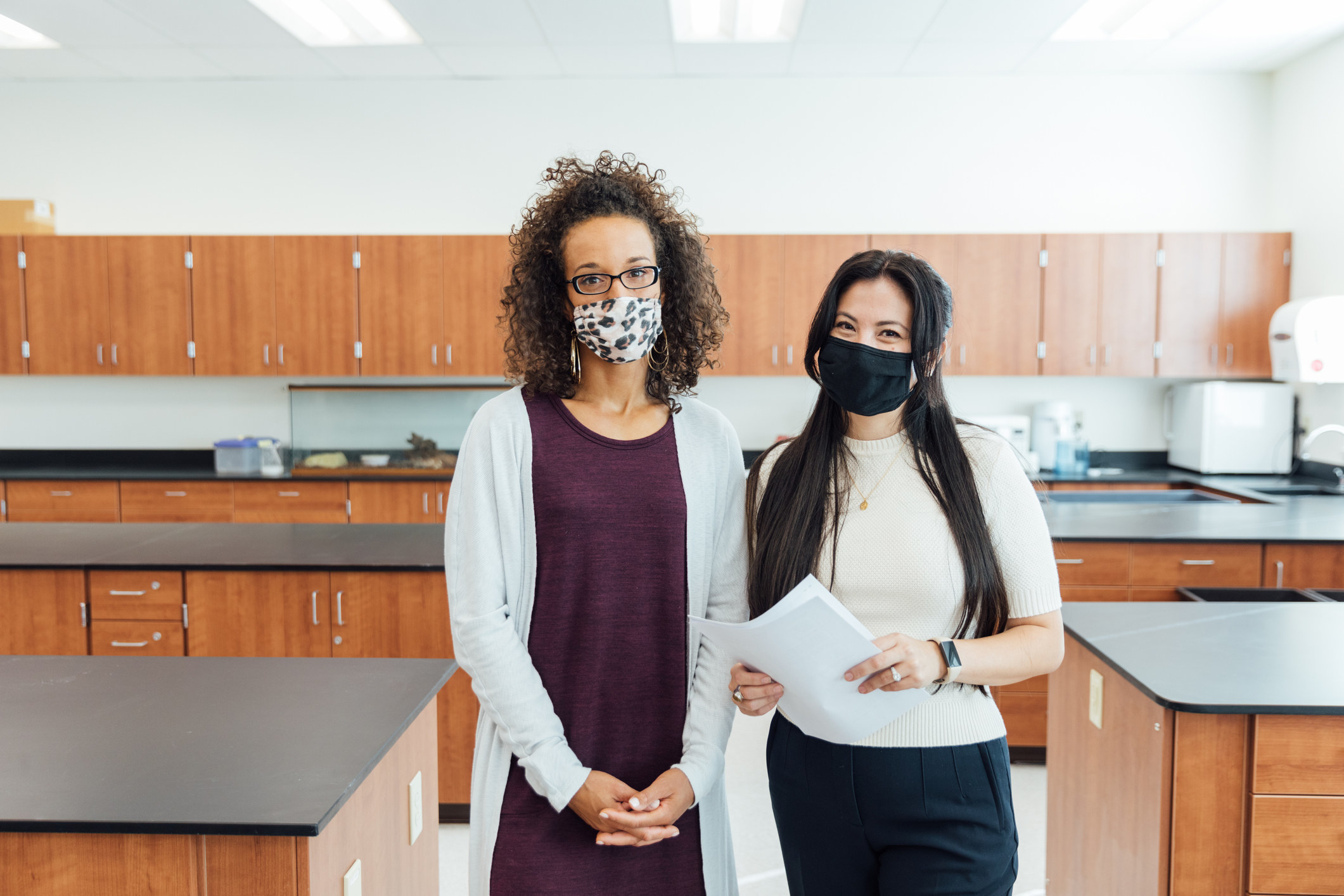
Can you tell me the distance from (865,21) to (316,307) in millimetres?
3133

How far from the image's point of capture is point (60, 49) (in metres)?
4.39

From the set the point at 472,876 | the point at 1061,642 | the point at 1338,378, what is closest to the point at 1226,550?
the point at 1338,378

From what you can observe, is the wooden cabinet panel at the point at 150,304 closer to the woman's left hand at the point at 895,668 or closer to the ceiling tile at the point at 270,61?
the ceiling tile at the point at 270,61

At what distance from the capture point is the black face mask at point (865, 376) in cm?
121

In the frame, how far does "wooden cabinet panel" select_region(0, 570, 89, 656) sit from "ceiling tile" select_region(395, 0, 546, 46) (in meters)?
2.73

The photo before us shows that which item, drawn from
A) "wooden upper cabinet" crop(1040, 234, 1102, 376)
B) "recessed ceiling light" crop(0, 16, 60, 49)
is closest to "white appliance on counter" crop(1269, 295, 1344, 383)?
"wooden upper cabinet" crop(1040, 234, 1102, 376)

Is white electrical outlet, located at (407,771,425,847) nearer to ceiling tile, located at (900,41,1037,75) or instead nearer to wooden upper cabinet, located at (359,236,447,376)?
wooden upper cabinet, located at (359,236,447,376)

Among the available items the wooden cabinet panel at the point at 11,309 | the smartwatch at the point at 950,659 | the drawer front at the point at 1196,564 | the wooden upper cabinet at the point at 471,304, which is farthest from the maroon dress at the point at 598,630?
the wooden cabinet panel at the point at 11,309

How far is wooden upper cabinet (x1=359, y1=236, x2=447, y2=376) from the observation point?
179 inches

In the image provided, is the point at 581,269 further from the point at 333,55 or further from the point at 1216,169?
the point at 1216,169

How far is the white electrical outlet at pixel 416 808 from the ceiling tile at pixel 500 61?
3825mm

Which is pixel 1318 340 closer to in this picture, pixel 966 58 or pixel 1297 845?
pixel 966 58

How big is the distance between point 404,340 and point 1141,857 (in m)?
4.02

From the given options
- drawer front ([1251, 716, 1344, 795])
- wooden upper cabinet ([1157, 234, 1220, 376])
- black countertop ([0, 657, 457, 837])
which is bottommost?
drawer front ([1251, 716, 1344, 795])
